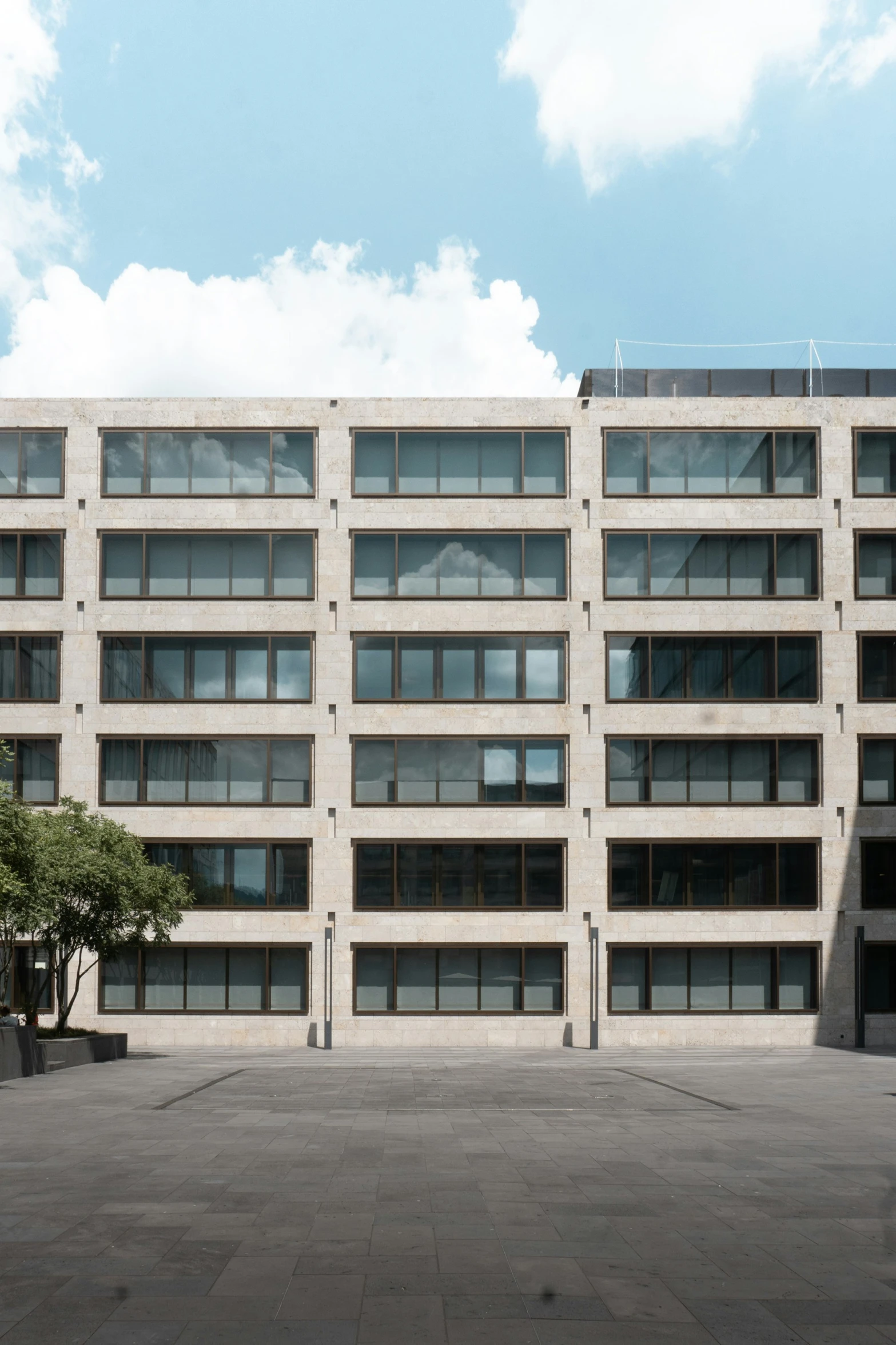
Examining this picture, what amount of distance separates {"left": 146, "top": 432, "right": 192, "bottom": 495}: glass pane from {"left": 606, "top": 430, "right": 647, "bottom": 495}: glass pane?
15309 millimetres

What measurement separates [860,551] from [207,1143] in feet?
112

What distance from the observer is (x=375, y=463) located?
43719 millimetres

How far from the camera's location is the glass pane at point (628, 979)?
1640 inches

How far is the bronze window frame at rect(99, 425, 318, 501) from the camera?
43406mm

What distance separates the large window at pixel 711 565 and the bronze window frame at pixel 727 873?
28.2 feet

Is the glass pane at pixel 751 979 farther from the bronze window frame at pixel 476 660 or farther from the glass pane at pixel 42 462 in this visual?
the glass pane at pixel 42 462

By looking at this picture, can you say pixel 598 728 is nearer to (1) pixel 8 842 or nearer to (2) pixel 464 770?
(2) pixel 464 770

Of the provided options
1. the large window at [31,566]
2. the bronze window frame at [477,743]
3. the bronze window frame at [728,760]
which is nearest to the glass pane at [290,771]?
the bronze window frame at [477,743]

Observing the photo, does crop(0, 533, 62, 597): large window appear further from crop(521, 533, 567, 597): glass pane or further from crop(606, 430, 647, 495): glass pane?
crop(606, 430, 647, 495): glass pane

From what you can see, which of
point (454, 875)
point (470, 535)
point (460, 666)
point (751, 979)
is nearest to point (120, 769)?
point (454, 875)

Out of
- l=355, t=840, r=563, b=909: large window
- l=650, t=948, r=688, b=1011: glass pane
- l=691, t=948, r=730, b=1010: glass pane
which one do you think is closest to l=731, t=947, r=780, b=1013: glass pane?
l=691, t=948, r=730, b=1010: glass pane

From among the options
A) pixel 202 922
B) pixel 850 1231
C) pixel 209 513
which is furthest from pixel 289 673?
pixel 850 1231

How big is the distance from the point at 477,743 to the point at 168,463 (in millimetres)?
15098

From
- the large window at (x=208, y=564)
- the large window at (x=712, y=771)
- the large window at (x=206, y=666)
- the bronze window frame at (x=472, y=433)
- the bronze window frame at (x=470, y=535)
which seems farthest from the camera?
the bronze window frame at (x=472, y=433)
